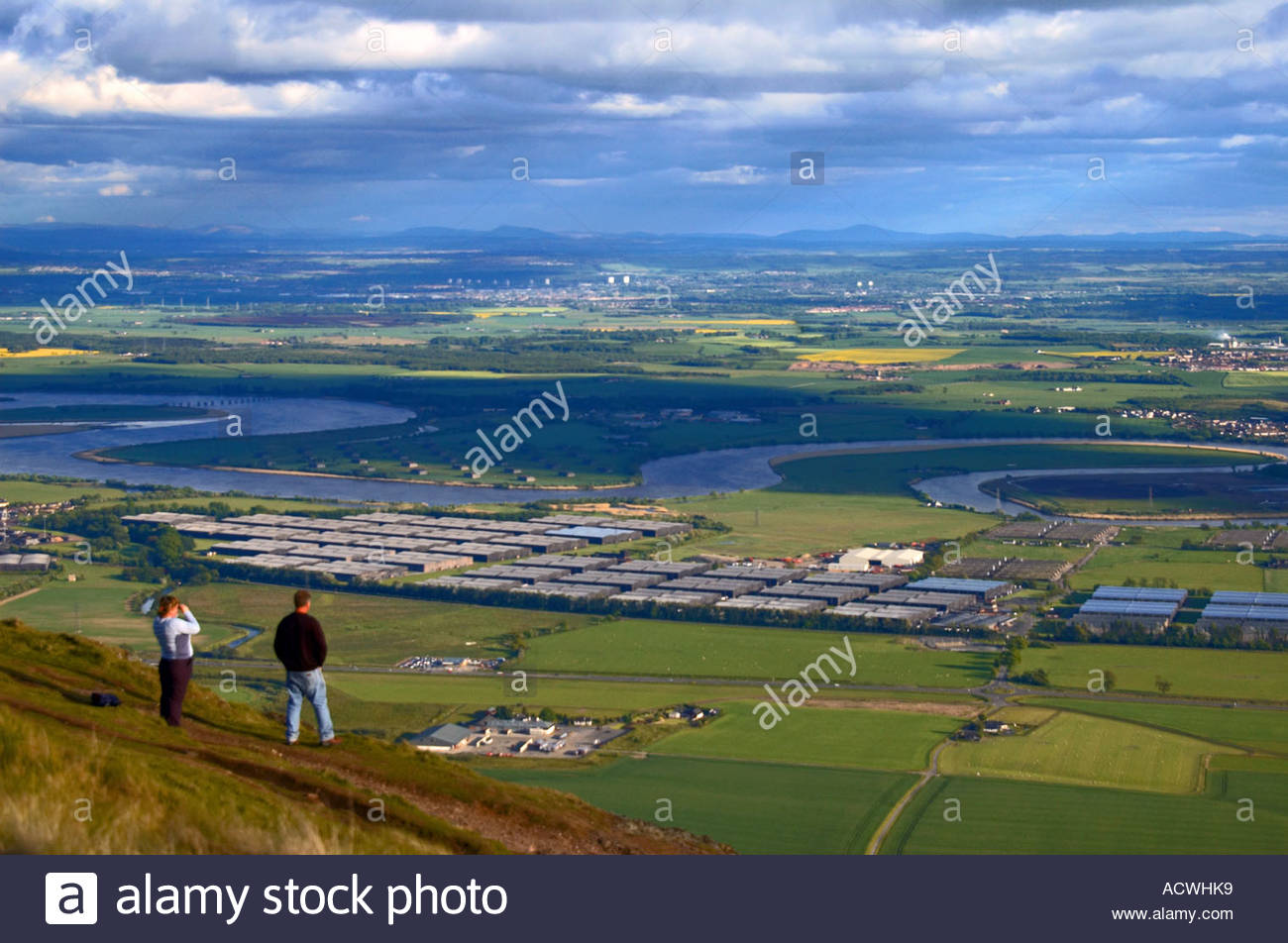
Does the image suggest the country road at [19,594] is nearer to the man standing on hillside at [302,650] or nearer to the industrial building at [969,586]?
the industrial building at [969,586]

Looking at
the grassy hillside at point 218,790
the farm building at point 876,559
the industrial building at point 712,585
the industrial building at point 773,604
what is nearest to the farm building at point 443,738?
the industrial building at point 773,604

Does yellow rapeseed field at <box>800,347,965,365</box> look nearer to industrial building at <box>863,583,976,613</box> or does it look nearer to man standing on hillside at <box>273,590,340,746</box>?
industrial building at <box>863,583,976,613</box>

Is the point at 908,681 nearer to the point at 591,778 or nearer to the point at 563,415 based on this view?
the point at 591,778

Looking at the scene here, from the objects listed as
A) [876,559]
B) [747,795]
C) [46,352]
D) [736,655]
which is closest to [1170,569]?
[876,559]

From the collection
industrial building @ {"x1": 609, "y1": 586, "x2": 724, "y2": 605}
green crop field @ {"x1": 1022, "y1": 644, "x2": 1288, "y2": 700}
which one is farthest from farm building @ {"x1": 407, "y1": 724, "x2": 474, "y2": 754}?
green crop field @ {"x1": 1022, "y1": 644, "x2": 1288, "y2": 700}

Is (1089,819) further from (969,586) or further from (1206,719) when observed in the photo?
(969,586)
